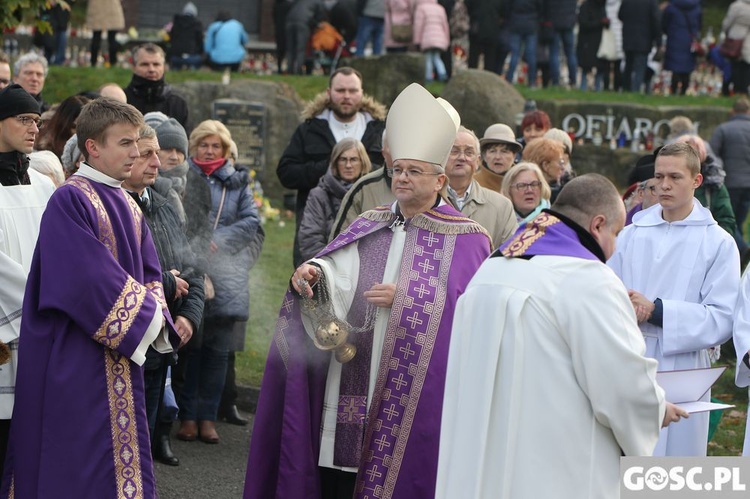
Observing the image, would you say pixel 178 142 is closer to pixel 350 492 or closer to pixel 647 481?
pixel 350 492

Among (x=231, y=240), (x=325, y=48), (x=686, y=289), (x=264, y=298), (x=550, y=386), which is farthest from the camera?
(x=325, y=48)

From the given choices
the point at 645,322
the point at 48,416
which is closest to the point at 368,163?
the point at 645,322

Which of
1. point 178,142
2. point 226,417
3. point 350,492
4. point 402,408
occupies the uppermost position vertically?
point 178,142

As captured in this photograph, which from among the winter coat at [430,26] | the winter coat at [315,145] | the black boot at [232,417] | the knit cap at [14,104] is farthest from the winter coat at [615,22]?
the knit cap at [14,104]

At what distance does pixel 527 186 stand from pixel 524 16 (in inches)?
487

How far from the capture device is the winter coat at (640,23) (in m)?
20.2

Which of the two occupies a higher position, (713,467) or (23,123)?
(23,123)

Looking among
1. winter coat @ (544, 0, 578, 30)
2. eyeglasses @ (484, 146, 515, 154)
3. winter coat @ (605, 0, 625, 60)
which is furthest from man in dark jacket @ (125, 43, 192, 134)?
winter coat @ (605, 0, 625, 60)

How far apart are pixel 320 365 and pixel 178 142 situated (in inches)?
84.7

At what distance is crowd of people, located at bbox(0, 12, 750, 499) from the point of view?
437 cm

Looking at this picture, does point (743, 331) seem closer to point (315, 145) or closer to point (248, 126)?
point (315, 145)

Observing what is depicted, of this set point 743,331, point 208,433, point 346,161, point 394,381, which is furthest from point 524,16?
point 394,381

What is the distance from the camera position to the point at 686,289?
6.28 meters

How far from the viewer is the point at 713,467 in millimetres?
5207
